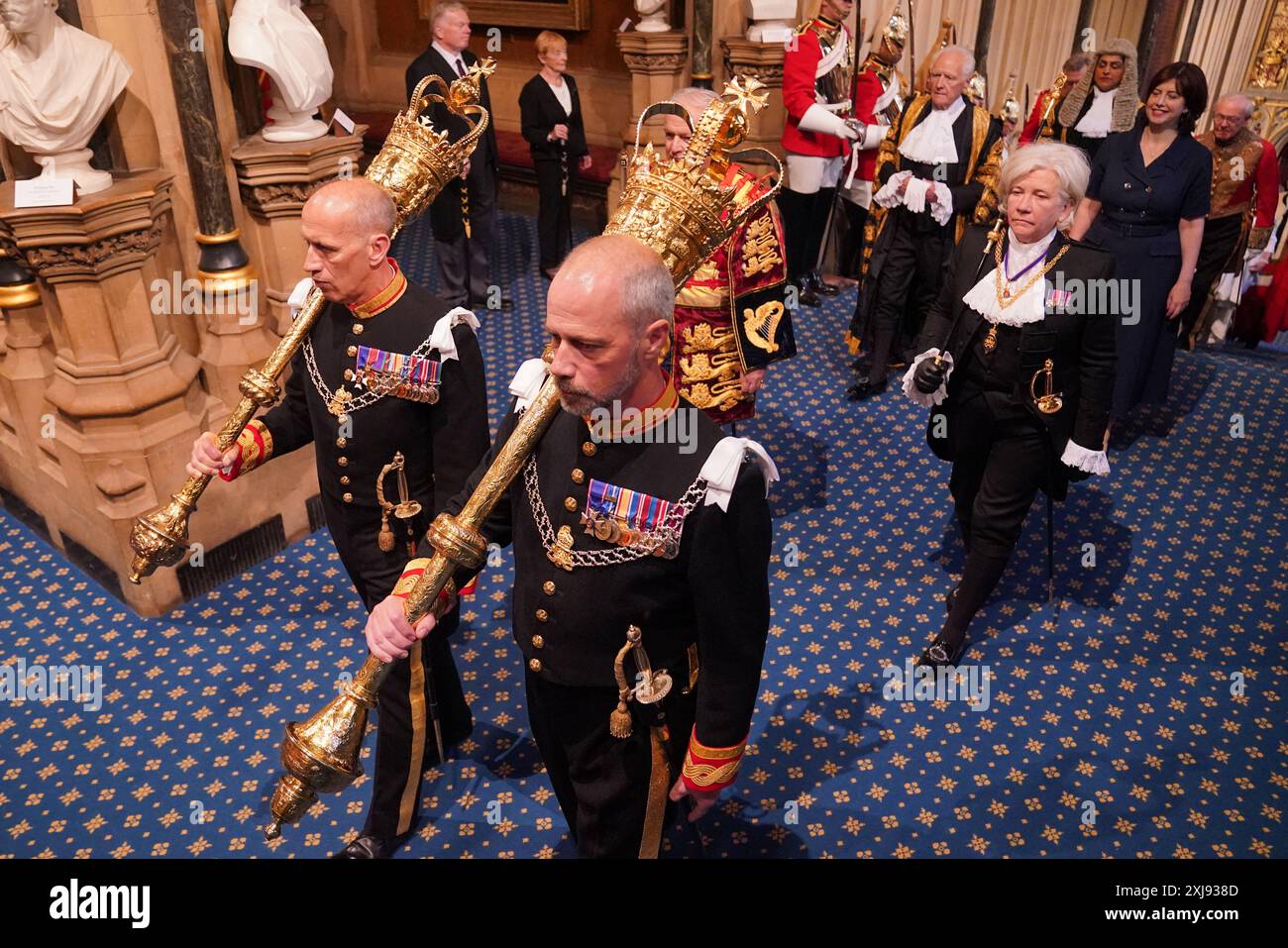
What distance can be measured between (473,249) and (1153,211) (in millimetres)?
4209

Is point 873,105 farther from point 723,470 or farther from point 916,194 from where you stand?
point 723,470

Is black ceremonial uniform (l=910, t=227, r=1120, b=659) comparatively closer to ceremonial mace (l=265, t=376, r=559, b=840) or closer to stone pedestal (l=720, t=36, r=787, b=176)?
ceremonial mace (l=265, t=376, r=559, b=840)

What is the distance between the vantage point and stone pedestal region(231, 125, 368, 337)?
13.9ft

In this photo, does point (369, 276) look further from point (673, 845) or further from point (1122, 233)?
point (1122, 233)

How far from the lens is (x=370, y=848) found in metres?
2.94

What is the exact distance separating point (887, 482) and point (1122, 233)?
1695 mm

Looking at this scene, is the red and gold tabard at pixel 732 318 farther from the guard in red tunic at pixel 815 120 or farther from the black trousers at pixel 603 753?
the guard in red tunic at pixel 815 120

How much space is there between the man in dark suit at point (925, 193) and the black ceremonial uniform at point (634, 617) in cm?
375

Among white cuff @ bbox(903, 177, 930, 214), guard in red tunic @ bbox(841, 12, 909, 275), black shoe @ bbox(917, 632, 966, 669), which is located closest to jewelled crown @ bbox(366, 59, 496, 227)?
black shoe @ bbox(917, 632, 966, 669)

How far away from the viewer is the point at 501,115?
9.90m

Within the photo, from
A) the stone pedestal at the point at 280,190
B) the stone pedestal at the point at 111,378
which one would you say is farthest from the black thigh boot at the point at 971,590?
the stone pedestal at the point at 280,190

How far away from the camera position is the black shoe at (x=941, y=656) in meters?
3.76

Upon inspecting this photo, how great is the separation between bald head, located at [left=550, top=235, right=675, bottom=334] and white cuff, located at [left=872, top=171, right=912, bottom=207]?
3873mm

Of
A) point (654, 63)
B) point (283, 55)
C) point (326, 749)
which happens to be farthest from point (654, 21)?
point (326, 749)
